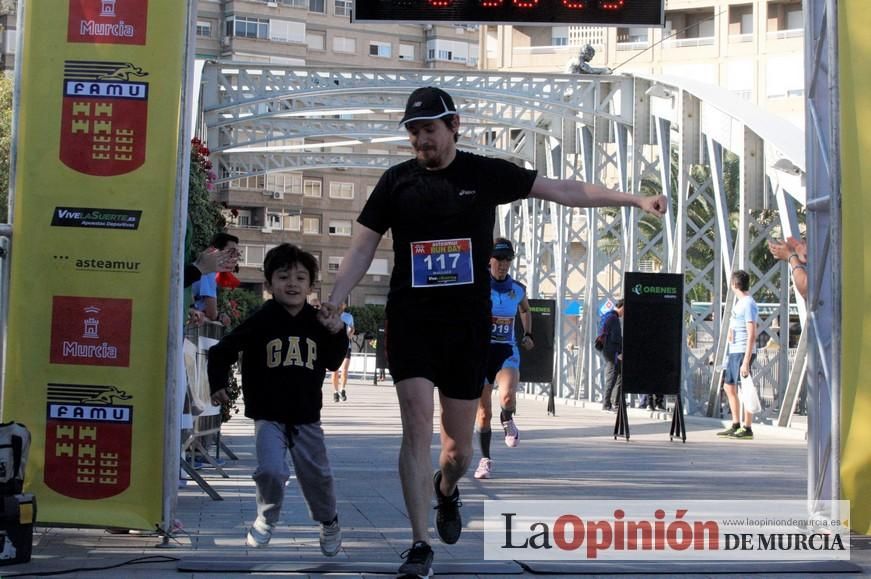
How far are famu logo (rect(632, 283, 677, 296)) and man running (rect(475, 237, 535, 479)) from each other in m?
5.92

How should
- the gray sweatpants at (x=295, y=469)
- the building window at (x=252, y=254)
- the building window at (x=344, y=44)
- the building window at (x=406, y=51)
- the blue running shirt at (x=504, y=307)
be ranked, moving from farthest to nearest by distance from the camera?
1. the building window at (x=406, y=51)
2. the building window at (x=344, y=44)
3. the building window at (x=252, y=254)
4. the blue running shirt at (x=504, y=307)
5. the gray sweatpants at (x=295, y=469)

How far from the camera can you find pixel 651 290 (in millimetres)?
19156

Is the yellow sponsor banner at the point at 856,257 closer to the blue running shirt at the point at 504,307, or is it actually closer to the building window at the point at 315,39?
the blue running shirt at the point at 504,307

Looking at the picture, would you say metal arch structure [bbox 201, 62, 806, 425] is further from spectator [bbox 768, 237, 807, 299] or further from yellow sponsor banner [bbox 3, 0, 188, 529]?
yellow sponsor banner [bbox 3, 0, 188, 529]

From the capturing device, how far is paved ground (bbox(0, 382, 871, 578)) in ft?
23.2

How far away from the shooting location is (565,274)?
111 feet

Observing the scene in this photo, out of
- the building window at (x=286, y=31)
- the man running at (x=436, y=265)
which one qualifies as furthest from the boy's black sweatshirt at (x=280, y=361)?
the building window at (x=286, y=31)

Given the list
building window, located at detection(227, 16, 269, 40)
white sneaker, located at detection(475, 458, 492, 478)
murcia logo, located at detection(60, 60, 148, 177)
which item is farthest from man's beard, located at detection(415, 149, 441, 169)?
building window, located at detection(227, 16, 269, 40)

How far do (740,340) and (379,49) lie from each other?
251ft

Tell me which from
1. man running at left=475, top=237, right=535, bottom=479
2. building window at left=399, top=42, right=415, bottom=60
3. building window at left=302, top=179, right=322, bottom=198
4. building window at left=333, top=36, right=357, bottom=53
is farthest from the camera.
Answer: building window at left=399, top=42, right=415, bottom=60

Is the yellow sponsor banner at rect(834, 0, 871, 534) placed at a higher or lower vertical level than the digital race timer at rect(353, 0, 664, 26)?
lower

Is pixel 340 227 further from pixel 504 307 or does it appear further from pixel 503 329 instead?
pixel 504 307

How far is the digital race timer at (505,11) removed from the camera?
12.2 metres

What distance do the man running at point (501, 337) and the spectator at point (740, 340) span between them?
5568 millimetres
